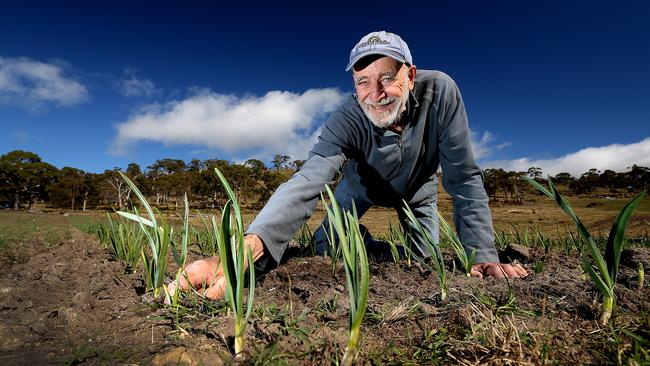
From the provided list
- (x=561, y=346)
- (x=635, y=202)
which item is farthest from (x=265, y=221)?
(x=635, y=202)

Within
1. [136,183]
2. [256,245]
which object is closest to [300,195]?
[256,245]

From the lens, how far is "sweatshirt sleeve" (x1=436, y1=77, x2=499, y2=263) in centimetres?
250

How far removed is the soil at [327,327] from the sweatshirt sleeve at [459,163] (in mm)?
944

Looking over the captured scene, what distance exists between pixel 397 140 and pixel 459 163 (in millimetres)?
538

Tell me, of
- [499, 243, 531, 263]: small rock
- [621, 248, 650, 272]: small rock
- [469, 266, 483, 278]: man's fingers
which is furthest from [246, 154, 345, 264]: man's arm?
[621, 248, 650, 272]: small rock

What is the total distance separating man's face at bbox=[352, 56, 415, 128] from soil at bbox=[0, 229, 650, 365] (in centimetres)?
155

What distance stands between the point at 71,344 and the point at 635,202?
1725 millimetres

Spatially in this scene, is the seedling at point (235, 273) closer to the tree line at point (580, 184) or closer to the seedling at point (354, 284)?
the seedling at point (354, 284)

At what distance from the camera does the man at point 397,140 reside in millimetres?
2285

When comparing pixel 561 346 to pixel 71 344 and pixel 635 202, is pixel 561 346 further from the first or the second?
pixel 71 344

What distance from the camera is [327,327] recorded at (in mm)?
1083

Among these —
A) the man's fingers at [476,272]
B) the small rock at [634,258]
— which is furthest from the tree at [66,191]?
the small rock at [634,258]

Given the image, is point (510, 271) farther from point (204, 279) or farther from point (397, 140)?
point (204, 279)

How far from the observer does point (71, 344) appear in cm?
94
